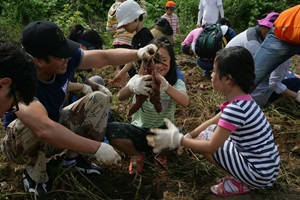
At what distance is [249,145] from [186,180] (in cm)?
58

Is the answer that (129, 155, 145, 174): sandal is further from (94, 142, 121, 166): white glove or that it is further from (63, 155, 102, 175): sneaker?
(94, 142, 121, 166): white glove

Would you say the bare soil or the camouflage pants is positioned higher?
the camouflage pants

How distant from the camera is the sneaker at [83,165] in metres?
2.48

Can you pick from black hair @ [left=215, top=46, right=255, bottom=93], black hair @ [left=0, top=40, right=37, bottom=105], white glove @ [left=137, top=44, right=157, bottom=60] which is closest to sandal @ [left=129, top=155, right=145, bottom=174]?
white glove @ [left=137, top=44, right=157, bottom=60]

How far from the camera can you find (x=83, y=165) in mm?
2529

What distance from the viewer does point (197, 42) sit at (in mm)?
4738

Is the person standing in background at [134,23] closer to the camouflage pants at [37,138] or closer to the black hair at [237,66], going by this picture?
the camouflage pants at [37,138]

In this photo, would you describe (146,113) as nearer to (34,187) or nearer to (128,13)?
(34,187)

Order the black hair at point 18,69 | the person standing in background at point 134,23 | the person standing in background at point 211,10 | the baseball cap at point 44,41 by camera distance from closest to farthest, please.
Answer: the black hair at point 18,69 → the baseball cap at point 44,41 → the person standing in background at point 134,23 → the person standing in background at point 211,10

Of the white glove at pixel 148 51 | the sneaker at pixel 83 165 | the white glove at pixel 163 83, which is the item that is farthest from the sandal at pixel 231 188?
the white glove at pixel 148 51

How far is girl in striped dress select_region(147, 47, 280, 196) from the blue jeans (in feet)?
5.12

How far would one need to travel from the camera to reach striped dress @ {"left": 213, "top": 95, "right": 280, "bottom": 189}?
1.99m

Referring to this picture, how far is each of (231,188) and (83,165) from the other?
→ 1.04 m

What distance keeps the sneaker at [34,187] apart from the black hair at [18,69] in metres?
0.89
